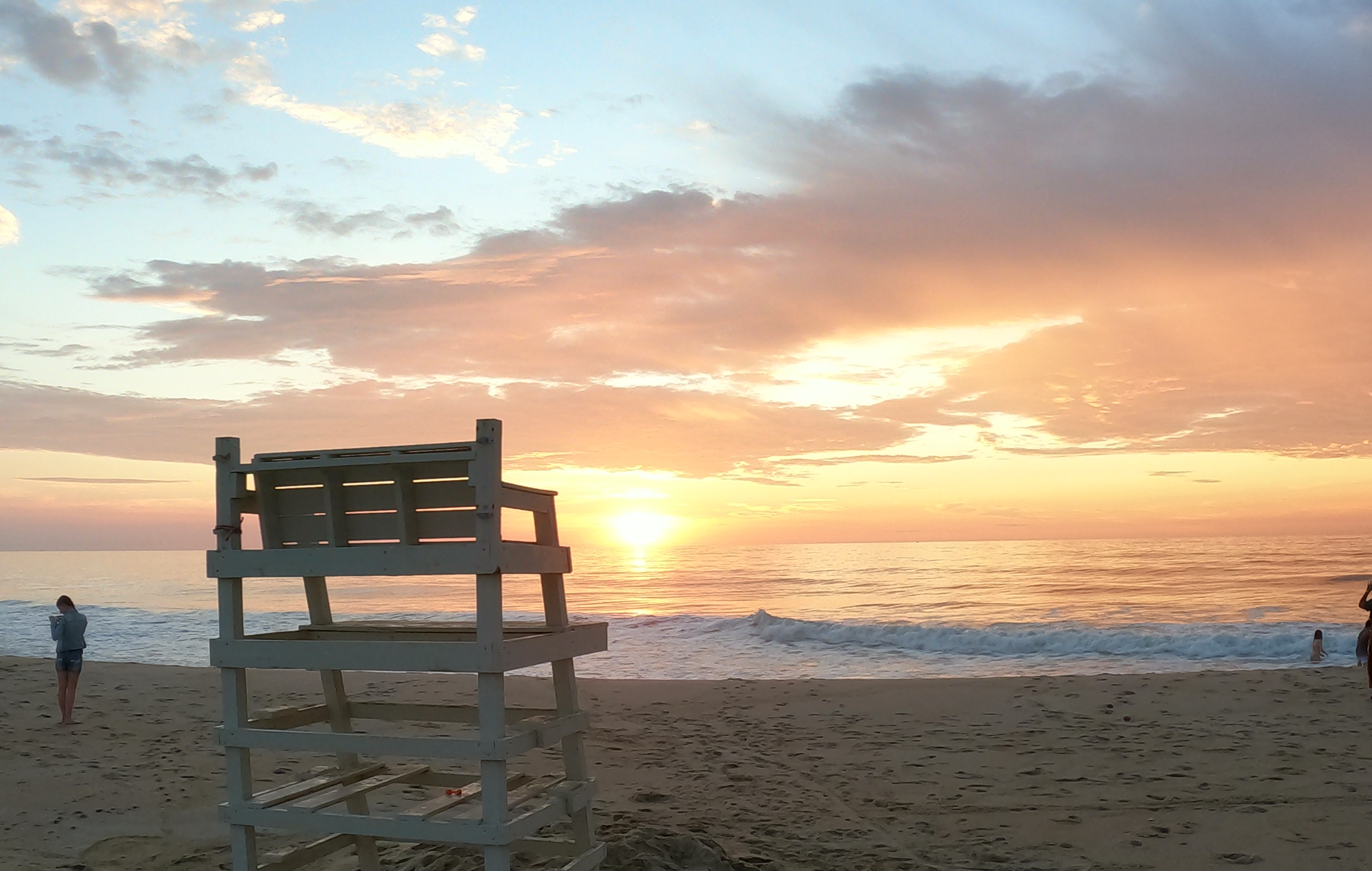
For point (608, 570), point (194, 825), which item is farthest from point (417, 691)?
point (608, 570)

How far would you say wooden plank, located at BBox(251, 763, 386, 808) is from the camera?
13.9 feet

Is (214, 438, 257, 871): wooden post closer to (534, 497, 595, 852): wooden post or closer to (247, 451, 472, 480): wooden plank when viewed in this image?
(247, 451, 472, 480): wooden plank

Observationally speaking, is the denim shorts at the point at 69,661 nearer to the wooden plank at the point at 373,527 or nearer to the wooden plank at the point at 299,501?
the wooden plank at the point at 299,501

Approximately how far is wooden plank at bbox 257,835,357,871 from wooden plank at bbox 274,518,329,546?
1562 millimetres

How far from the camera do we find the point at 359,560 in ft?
13.3

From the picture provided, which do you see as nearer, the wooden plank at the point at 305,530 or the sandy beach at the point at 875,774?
the wooden plank at the point at 305,530

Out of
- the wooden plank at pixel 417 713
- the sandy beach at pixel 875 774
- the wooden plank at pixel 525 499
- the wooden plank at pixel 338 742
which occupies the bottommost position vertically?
the sandy beach at pixel 875 774

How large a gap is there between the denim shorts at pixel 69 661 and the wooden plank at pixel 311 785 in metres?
8.89

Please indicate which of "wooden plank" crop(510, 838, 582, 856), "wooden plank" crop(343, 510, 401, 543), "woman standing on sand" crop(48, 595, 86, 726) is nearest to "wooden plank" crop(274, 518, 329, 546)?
"wooden plank" crop(343, 510, 401, 543)

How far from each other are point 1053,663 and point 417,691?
1301 cm

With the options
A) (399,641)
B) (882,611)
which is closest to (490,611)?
(399,641)

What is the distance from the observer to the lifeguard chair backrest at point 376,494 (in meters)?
3.89

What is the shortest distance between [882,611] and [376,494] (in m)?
31.5

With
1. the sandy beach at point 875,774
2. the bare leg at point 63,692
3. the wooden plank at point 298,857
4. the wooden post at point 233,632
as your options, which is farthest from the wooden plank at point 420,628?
the bare leg at point 63,692
